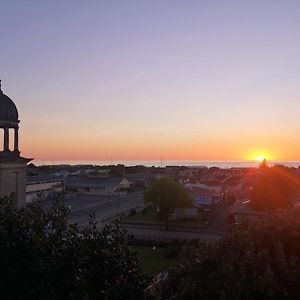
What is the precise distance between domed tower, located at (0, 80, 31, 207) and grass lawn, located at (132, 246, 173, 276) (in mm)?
8181

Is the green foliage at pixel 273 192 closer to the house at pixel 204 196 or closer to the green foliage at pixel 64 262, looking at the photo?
the house at pixel 204 196

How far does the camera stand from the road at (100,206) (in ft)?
162

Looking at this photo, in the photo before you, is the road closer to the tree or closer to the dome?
the tree

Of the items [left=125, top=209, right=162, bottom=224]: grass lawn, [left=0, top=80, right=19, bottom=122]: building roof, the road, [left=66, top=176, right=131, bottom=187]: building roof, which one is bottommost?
[left=125, top=209, right=162, bottom=224]: grass lawn

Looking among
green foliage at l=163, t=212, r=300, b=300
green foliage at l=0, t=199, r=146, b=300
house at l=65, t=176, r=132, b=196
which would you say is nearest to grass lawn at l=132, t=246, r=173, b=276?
green foliage at l=0, t=199, r=146, b=300

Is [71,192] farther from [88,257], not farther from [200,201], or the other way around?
[88,257]

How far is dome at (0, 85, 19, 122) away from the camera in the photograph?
75.9 feet

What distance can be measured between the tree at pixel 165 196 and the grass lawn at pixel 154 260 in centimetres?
966

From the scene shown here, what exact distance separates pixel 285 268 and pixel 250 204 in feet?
129

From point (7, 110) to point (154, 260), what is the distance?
1364 cm

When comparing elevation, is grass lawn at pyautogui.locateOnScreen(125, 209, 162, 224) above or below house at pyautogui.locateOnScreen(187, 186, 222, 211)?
below

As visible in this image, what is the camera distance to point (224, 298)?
288 inches

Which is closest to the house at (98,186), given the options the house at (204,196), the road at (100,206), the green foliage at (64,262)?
the road at (100,206)

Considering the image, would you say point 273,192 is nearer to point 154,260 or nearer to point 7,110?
point 154,260
